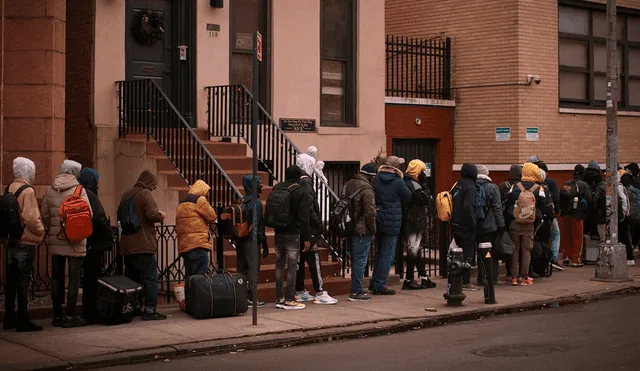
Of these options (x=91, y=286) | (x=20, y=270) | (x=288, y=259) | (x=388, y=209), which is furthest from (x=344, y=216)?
(x=20, y=270)

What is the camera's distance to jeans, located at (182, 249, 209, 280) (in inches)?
509

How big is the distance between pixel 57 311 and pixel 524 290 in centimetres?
705

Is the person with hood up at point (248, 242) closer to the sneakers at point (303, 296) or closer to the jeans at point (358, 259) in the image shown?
the sneakers at point (303, 296)

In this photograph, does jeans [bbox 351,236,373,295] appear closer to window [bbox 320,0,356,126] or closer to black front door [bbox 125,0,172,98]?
black front door [bbox 125,0,172,98]

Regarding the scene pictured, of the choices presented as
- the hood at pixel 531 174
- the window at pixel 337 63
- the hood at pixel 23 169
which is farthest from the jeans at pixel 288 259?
the window at pixel 337 63

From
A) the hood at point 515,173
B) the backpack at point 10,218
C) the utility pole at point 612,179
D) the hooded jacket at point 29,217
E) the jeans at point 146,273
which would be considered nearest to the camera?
the backpack at point 10,218

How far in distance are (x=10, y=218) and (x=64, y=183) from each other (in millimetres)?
834

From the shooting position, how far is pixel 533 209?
15.8m

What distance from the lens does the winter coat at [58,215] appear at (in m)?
12.0

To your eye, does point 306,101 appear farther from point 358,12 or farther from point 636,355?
point 636,355

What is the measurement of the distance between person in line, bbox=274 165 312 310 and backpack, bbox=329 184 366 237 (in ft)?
2.31

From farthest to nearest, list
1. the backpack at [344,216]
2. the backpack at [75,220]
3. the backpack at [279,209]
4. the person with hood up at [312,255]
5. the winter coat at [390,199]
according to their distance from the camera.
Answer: the winter coat at [390,199] < the backpack at [344,216] < the person with hood up at [312,255] < the backpack at [279,209] < the backpack at [75,220]

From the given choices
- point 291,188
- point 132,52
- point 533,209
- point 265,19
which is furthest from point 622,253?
point 132,52

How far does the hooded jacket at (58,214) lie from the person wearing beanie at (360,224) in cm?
389
